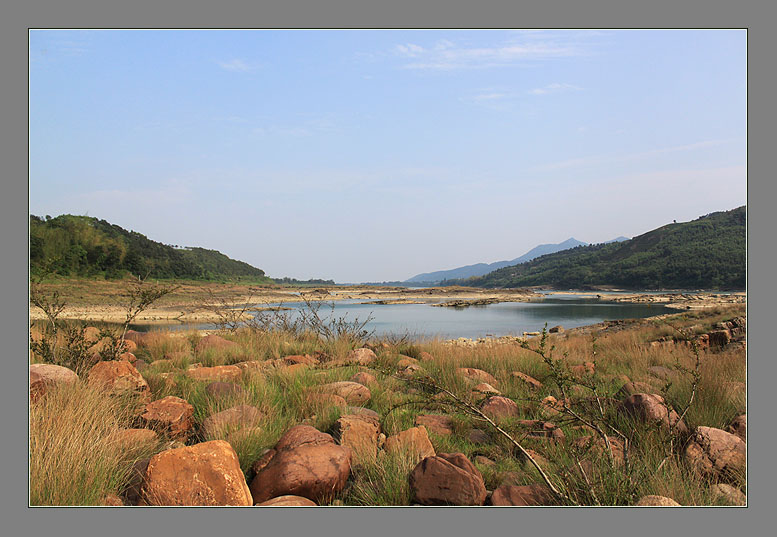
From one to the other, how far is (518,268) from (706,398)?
93955 mm

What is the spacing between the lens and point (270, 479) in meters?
2.67

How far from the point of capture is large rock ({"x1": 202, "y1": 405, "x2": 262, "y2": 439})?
10.7ft

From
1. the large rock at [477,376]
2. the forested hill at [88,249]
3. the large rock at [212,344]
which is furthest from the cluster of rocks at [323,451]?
the forested hill at [88,249]

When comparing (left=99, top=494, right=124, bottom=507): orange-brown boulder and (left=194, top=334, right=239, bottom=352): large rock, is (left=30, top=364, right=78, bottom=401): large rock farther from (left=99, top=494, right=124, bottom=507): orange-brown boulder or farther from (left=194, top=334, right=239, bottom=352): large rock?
(left=194, top=334, right=239, bottom=352): large rock

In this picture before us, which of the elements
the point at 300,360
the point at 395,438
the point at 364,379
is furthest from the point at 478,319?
the point at 395,438

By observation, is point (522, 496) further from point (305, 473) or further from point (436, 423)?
point (436, 423)

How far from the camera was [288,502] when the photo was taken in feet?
8.12

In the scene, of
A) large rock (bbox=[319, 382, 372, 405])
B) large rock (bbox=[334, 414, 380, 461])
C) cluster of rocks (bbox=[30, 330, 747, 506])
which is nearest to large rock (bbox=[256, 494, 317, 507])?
cluster of rocks (bbox=[30, 330, 747, 506])

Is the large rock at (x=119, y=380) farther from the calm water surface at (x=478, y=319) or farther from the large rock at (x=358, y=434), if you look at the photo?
the calm water surface at (x=478, y=319)

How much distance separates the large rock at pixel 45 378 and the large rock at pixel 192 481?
1875 millimetres

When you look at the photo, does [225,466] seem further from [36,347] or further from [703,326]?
[703,326]

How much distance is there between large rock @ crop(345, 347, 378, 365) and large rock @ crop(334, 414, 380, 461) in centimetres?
286

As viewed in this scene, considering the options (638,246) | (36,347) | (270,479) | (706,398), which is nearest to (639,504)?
(270,479)

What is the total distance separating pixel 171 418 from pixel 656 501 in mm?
3305
